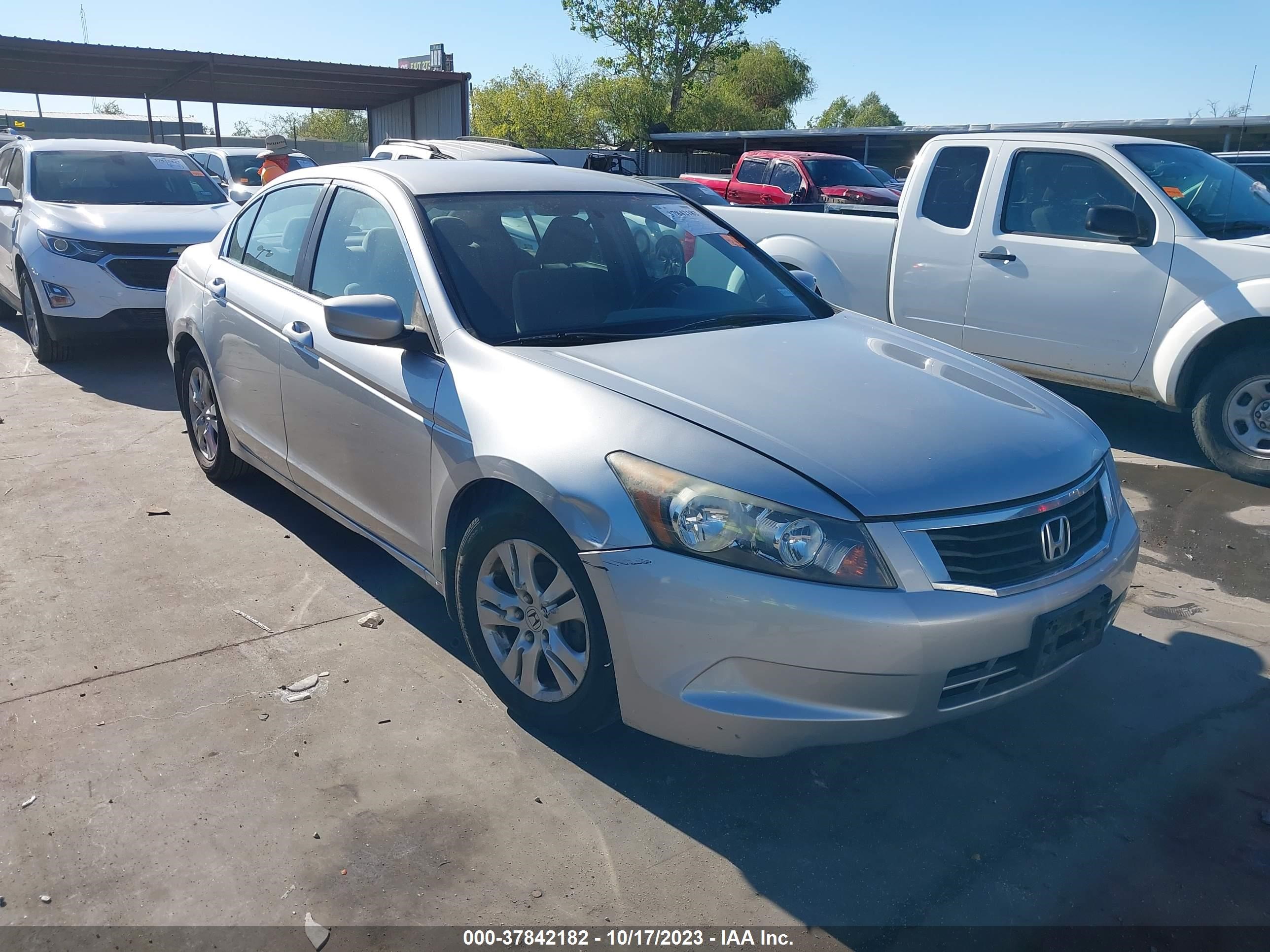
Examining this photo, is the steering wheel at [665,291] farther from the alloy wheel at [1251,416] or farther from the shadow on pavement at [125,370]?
the shadow on pavement at [125,370]

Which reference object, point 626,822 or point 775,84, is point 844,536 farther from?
point 775,84

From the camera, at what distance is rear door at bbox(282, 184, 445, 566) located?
138 inches

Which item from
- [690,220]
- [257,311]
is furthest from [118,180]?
[690,220]

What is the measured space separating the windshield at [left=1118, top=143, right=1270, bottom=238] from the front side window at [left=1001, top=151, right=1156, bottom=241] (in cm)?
18

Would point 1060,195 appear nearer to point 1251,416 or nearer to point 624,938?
point 1251,416

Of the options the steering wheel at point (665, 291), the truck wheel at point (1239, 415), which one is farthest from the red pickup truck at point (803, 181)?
the steering wheel at point (665, 291)

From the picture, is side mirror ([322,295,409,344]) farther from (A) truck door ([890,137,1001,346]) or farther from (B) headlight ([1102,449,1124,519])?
(A) truck door ([890,137,1001,346])

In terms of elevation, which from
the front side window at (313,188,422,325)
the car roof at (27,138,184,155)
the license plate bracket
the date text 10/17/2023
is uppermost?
the car roof at (27,138,184,155)

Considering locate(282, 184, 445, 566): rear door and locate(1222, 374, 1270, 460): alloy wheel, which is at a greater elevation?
locate(282, 184, 445, 566): rear door

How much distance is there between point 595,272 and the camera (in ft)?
12.8

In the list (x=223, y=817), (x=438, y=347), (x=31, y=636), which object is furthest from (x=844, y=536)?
(x=31, y=636)

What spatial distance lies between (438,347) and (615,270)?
84cm

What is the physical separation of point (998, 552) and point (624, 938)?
137 centimetres

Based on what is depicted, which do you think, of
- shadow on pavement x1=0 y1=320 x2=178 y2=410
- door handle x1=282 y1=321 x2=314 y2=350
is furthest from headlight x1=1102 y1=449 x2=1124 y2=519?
shadow on pavement x1=0 y1=320 x2=178 y2=410
